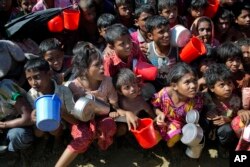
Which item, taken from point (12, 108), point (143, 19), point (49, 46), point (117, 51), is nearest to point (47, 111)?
point (12, 108)

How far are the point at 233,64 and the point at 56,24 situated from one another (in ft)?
4.11

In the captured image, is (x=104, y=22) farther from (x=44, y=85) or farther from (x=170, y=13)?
(x=44, y=85)

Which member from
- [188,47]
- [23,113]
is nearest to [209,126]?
[188,47]

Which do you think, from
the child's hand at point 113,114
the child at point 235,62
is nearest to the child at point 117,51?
the child's hand at point 113,114

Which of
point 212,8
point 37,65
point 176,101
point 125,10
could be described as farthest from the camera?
point 212,8

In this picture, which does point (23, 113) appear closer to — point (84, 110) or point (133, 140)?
point (84, 110)

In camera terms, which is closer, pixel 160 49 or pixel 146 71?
pixel 146 71

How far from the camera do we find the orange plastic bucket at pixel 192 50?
10.6 ft

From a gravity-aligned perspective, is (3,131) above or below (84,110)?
below

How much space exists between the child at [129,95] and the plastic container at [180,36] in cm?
47

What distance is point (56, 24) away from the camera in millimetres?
3424

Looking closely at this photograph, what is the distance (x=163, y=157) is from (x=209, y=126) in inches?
13.8

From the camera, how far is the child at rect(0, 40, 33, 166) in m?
2.85

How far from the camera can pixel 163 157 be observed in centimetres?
309
